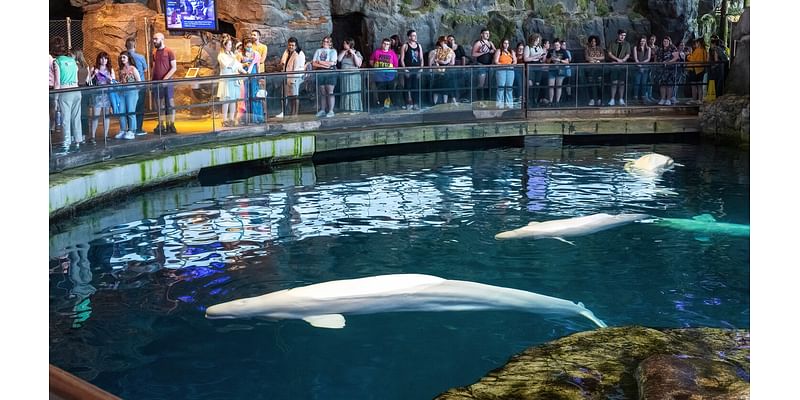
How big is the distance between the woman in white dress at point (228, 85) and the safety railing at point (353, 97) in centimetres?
2

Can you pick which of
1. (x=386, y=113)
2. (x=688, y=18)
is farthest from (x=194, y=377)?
(x=688, y=18)

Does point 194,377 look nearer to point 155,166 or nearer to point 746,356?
point 746,356

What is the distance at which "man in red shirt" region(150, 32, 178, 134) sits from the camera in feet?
46.1

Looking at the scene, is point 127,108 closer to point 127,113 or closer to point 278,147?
point 127,113

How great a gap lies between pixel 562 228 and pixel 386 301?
3733mm

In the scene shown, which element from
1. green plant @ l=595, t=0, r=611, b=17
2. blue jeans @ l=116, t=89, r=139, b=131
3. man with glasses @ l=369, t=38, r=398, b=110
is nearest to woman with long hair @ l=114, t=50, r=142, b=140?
blue jeans @ l=116, t=89, r=139, b=131

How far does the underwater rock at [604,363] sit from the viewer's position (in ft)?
19.0

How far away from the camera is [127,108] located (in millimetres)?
13266

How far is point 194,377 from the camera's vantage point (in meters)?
6.88

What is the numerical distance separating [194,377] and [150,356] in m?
0.62

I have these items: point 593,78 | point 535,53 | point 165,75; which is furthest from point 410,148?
point 165,75

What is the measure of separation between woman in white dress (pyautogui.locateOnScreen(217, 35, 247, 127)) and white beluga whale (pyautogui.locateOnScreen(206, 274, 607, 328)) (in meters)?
7.50

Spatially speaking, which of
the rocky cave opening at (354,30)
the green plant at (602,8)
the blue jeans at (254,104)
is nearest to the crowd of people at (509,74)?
the blue jeans at (254,104)

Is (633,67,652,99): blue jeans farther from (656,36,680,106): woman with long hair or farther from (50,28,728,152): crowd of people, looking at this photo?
(656,36,680,106): woman with long hair
